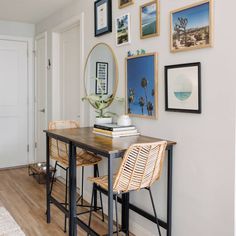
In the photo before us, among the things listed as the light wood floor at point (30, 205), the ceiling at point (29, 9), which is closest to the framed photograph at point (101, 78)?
the ceiling at point (29, 9)

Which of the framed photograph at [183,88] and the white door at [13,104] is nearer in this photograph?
the framed photograph at [183,88]

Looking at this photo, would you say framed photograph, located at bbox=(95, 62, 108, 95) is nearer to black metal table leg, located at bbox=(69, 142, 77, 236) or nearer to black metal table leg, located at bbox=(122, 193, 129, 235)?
black metal table leg, located at bbox=(69, 142, 77, 236)

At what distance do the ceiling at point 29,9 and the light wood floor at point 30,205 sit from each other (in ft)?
7.56

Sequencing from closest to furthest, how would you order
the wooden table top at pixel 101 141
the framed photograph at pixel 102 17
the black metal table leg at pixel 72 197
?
1. the wooden table top at pixel 101 141
2. the black metal table leg at pixel 72 197
3. the framed photograph at pixel 102 17

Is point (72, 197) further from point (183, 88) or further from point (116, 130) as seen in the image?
point (183, 88)

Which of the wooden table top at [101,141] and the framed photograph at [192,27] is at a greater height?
the framed photograph at [192,27]

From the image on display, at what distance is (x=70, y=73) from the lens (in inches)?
156

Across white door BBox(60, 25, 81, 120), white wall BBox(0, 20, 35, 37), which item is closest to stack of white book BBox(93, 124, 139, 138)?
white door BBox(60, 25, 81, 120)

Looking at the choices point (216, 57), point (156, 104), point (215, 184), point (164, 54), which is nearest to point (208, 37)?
point (216, 57)

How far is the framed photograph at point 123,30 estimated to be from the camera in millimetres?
2598

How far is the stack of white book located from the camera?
2.37 metres

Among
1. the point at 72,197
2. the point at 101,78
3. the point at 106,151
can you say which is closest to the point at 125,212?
the point at 72,197

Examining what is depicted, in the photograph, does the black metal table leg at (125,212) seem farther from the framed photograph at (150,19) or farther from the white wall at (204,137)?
the framed photograph at (150,19)

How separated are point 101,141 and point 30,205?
1.58 metres
